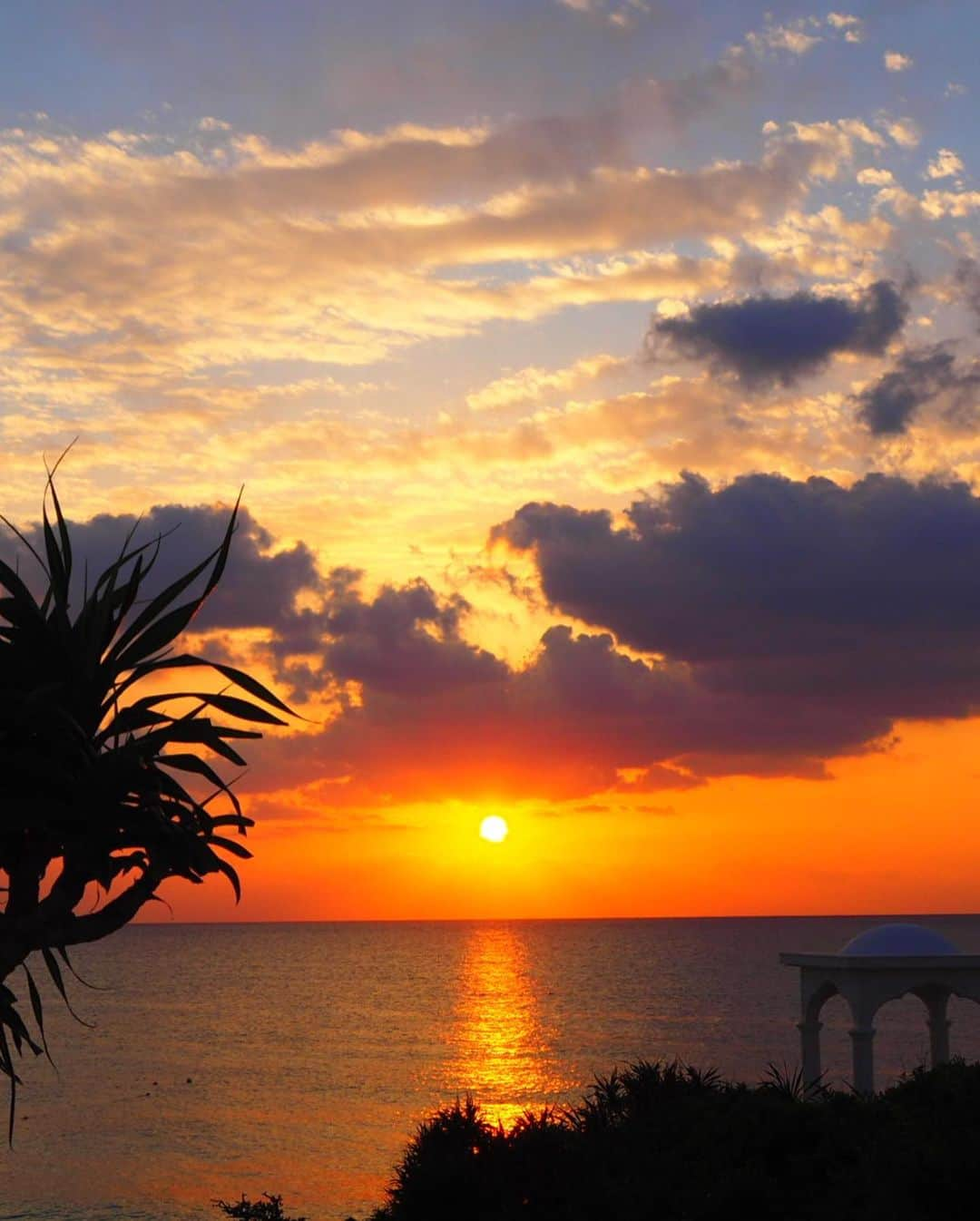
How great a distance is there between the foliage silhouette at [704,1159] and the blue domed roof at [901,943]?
35.1 feet

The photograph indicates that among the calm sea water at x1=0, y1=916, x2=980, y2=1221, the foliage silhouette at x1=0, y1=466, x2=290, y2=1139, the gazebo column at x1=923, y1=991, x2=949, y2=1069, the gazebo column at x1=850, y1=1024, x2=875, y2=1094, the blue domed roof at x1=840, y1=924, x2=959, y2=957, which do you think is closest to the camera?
the foliage silhouette at x1=0, y1=466, x2=290, y2=1139

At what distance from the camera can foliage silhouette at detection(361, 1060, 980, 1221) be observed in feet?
52.2

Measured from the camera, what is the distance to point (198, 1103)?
243ft

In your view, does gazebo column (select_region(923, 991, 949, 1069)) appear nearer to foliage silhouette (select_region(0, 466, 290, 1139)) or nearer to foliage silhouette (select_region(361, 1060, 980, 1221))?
foliage silhouette (select_region(361, 1060, 980, 1221))

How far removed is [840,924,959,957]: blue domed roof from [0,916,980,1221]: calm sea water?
2202 centimetres

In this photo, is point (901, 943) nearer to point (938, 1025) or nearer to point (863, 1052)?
point (863, 1052)

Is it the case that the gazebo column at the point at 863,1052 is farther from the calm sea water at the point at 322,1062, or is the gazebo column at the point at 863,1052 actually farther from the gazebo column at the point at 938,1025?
the calm sea water at the point at 322,1062

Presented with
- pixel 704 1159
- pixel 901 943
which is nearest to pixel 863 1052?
pixel 901 943

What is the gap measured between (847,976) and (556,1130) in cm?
1372

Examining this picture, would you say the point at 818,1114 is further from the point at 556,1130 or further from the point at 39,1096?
the point at 39,1096

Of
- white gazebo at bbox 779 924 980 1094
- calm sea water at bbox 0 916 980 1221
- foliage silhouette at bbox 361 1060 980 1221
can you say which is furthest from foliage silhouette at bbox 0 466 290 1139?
calm sea water at bbox 0 916 980 1221

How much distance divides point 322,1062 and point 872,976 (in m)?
69.3

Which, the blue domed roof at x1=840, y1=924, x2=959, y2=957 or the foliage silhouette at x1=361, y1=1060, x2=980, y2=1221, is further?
the blue domed roof at x1=840, y1=924, x2=959, y2=957

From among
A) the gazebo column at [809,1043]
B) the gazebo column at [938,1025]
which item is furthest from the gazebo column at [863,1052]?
the gazebo column at [938,1025]
